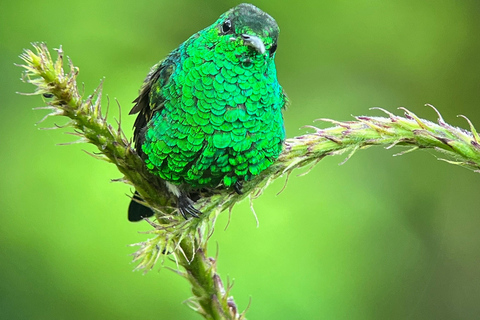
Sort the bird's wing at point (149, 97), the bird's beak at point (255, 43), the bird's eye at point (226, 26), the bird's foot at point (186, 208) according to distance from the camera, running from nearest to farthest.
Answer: the bird's foot at point (186, 208) → the bird's beak at point (255, 43) → the bird's eye at point (226, 26) → the bird's wing at point (149, 97)

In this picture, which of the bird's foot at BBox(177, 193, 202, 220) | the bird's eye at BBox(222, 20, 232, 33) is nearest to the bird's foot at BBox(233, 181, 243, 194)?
the bird's foot at BBox(177, 193, 202, 220)

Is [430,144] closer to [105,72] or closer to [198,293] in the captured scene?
[198,293]

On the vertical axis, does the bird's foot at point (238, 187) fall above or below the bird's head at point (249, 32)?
below

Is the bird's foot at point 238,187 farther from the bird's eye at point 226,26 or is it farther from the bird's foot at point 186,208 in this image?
the bird's eye at point 226,26

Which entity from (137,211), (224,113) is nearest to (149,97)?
(224,113)

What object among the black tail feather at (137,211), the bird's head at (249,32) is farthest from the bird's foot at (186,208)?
the bird's head at (249,32)

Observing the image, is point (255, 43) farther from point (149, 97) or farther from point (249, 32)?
point (149, 97)

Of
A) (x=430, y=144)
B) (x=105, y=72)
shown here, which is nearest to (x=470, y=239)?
(x=105, y=72)

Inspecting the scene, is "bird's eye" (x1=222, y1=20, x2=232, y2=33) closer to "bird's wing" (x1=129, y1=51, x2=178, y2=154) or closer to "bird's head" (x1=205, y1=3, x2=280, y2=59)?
"bird's head" (x1=205, y1=3, x2=280, y2=59)
